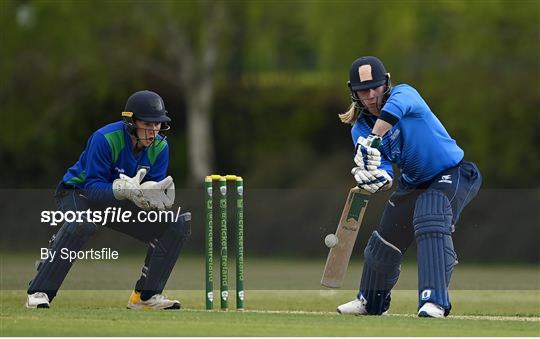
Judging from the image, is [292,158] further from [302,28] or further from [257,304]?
[257,304]

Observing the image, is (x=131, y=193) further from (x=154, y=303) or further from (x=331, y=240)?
(x=331, y=240)

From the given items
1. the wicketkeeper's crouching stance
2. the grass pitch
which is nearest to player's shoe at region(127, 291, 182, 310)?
the wicketkeeper's crouching stance

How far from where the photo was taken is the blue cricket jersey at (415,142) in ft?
27.9

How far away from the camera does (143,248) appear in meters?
9.04

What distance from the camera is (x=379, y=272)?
895cm

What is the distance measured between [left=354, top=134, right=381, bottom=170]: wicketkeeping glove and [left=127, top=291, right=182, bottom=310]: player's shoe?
1541 mm

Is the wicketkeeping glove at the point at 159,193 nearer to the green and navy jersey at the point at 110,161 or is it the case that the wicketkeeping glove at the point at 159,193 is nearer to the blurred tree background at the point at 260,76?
the green and navy jersey at the point at 110,161

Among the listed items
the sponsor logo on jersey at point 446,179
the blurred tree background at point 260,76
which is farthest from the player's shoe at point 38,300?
the blurred tree background at point 260,76

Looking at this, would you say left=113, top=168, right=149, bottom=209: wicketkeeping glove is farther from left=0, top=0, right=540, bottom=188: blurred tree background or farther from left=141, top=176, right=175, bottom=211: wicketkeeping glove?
left=0, top=0, right=540, bottom=188: blurred tree background

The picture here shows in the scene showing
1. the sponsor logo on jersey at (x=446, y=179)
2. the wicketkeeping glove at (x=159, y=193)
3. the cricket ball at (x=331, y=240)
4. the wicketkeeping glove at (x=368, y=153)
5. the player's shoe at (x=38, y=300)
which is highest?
the wicketkeeping glove at (x=368, y=153)

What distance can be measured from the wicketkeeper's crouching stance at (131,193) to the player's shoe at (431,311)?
1557mm

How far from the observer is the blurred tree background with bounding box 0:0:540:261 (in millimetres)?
20141

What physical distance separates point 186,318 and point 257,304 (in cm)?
163

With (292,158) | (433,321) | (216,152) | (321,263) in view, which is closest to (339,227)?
(321,263)
